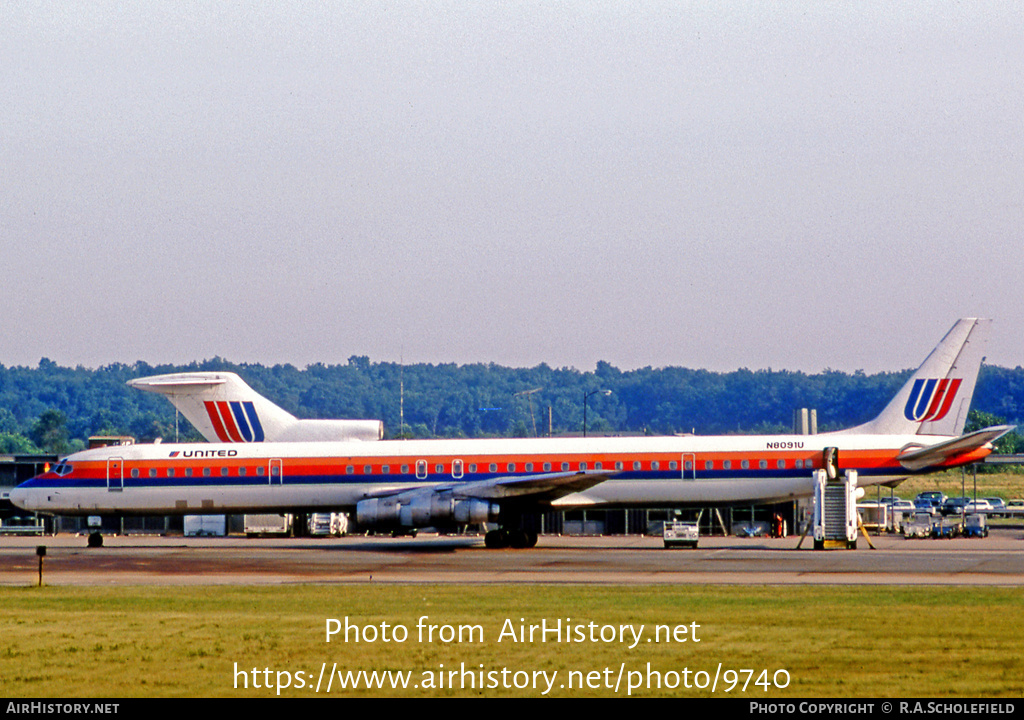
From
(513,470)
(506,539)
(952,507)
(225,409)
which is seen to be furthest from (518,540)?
(952,507)

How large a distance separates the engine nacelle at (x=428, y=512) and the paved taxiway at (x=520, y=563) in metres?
1.09

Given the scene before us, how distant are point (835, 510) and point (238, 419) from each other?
99.0 ft

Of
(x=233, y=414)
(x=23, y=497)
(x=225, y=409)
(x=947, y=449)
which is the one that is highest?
(x=225, y=409)

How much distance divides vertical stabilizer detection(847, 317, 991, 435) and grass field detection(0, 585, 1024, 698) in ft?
79.3

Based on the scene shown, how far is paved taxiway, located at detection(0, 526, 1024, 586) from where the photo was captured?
33.9 meters

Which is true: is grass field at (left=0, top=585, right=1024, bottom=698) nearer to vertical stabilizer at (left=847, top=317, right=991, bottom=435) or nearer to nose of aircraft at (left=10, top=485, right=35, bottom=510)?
vertical stabilizer at (left=847, top=317, right=991, bottom=435)

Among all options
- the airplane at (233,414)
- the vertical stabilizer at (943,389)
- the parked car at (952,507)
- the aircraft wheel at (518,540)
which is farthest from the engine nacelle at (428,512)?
the parked car at (952,507)

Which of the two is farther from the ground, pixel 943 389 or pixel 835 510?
pixel 943 389

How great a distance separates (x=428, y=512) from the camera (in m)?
49.8

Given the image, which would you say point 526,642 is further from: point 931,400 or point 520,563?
point 931,400

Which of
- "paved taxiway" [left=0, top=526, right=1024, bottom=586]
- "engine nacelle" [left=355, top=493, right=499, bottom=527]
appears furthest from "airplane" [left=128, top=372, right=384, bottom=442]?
"engine nacelle" [left=355, top=493, right=499, bottom=527]

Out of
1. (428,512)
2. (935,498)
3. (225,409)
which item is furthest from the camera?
(935,498)

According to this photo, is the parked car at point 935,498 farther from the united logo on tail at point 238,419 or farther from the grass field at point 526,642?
the grass field at point 526,642
